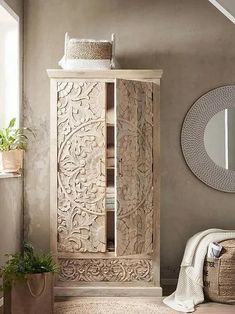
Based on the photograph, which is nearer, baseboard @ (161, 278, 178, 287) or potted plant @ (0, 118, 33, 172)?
potted plant @ (0, 118, 33, 172)

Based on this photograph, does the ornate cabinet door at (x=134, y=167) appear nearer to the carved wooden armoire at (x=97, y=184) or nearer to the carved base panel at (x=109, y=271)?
the carved wooden armoire at (x=97, y=184)

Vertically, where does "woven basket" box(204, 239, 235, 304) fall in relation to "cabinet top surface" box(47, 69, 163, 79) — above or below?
below

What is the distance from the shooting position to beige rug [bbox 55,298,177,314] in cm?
453

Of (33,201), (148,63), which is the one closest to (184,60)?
(148,63)

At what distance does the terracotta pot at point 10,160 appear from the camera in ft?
16.3

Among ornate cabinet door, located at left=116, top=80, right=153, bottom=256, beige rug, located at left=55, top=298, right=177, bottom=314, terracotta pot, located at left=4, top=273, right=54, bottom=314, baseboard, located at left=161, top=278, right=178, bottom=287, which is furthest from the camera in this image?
baseboard, located at left=161, top=278, right=178, bottom=287

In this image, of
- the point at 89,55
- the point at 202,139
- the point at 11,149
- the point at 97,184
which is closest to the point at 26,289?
the point at 97,184

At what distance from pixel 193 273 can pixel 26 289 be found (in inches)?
58.4

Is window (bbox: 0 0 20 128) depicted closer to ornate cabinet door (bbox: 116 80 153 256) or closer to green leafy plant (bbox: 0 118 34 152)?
green leafy plant (bbox: 0 118 34 152)

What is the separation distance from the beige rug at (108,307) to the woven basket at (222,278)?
0.44 metres

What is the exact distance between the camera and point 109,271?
5121 millimetres

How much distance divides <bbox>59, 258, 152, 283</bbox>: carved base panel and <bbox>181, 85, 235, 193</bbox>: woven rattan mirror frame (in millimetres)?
999

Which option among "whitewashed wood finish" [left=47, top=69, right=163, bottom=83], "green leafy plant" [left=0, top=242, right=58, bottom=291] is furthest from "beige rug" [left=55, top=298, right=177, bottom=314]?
"whitewashed wood finish" [left=47, top=69, right=163, bottom=83]

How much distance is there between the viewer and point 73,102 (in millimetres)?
5078
